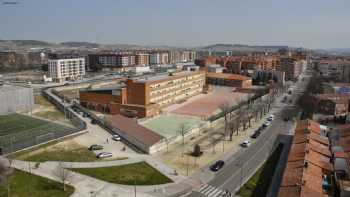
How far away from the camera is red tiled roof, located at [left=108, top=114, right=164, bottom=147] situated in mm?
26891

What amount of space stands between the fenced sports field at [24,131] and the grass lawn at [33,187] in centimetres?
536

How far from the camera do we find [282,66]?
280 feet

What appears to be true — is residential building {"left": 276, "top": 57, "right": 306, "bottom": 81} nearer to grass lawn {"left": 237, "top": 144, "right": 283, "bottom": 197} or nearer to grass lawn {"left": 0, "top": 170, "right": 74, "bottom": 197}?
grass lawn {"left": 237, "top": 144, "right": 283, "bottom": 197}

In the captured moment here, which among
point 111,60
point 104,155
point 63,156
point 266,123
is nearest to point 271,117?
point 266,123

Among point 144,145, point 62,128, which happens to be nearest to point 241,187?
point 144,145

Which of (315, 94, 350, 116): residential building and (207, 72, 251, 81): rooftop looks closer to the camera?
(315, 94, 350, 116): residential building

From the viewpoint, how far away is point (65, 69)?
243ft

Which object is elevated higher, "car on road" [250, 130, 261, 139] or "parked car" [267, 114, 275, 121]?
"parked car" [267, 114, 275, 121]

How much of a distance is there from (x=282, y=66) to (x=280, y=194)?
7464cm

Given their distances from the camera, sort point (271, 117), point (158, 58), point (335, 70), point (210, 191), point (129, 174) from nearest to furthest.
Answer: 1. point (210, 191)
2. point (129, 174)
3. point (271, 117)
4. point (335, 70)
5. point (158, 58)

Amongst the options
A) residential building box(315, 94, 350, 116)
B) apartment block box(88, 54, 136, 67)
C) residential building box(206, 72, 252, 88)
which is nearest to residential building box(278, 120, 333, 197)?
residential building box(315, 94, 350, 116)

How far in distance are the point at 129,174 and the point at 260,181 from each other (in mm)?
8891

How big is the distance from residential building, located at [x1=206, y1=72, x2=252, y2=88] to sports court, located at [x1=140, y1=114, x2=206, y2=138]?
3159 cm

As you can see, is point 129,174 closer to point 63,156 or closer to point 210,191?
point 210,191
